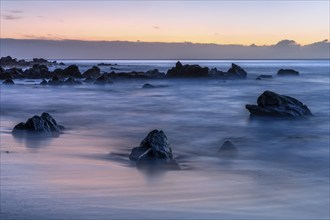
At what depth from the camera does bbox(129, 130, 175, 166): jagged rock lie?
407 inches

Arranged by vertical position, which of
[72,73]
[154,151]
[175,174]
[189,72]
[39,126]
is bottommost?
[175,174]

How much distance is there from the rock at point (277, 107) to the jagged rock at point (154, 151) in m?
10.2

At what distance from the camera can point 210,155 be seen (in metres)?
12.3

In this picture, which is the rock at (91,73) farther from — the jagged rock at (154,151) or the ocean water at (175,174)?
the jagged rock at (154,151)

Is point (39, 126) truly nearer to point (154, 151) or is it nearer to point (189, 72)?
point (154, 151)

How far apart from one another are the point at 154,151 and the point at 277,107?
11085mm

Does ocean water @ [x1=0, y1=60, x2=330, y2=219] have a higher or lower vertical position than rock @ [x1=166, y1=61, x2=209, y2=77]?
lower

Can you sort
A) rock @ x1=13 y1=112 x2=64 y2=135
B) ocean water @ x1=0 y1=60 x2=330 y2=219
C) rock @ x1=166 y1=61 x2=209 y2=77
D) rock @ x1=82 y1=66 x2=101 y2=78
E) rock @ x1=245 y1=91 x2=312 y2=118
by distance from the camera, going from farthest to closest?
1. rock @ x1=166 y1=61 x2=209 y2=77
2. rock @ x1=82 y1=66 x2=101 y2=78
3. rock @ x1=245 y1=91 x2=312 y2=118
4. rock @ x1=13 y1=112 x2=64 y2=135
5. ocean water @ x1=0 y1=60 x2=330 y2=219

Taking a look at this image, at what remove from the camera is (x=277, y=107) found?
20.0 meters

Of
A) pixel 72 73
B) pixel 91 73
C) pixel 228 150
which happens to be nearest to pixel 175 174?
pixel 228 150

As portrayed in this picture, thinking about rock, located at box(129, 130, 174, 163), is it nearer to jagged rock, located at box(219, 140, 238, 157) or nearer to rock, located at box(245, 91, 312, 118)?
jagged rock, located at box(219, 140, 238, 157)

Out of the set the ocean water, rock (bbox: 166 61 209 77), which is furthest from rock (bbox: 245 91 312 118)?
rock (bbox: 166 61 209 77)

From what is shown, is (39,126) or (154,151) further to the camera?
(39,126)

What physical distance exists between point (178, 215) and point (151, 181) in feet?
7.04
